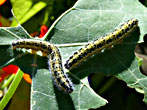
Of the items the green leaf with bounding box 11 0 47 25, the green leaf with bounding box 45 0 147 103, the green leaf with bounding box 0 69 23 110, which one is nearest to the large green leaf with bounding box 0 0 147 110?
the green leaf with bounding box 45 0 147 103

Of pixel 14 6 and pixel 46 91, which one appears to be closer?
pixel 46 91

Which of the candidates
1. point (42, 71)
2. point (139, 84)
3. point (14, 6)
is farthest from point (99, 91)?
point (14, 6)

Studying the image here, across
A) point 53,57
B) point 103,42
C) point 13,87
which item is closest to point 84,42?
point 103,42

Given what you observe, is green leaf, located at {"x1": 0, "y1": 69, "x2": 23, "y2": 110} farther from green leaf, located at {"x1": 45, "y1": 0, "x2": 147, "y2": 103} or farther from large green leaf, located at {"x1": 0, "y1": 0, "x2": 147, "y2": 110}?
green leaf, located at {"x1": 45, "y1": 0, "x2": 147, "y2": 103}

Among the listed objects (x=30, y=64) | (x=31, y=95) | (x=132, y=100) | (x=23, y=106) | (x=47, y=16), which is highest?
(x=47, y=16)

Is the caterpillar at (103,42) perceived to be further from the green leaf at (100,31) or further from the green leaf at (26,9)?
the green leaf at (26,9)

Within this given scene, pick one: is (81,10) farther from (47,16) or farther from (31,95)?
(31,95)

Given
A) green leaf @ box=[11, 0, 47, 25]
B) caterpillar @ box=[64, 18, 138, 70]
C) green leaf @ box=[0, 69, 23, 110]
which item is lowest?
green leaf @ box=[0, 69, 23, 110]
